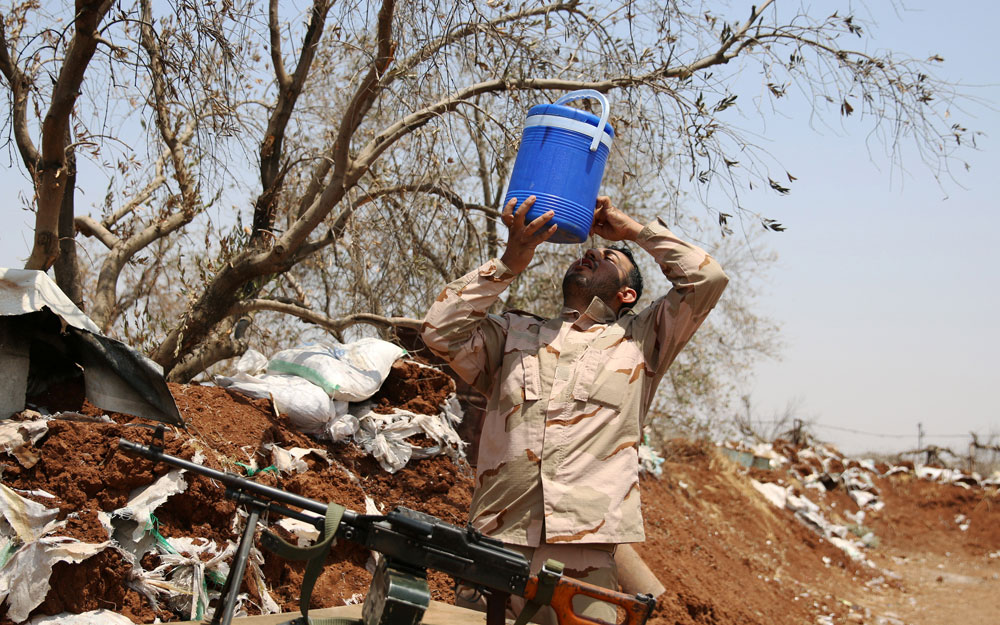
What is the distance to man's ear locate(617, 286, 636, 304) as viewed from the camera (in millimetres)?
3135

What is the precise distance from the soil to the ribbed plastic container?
203 centimetres

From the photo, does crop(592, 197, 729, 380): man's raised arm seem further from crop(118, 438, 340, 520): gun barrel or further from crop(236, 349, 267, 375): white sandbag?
crop(236, 349, 267, 375): white sandbag

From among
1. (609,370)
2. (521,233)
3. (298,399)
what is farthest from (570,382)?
(298,399)

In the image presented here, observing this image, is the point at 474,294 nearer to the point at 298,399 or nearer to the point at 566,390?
the point at 566,390

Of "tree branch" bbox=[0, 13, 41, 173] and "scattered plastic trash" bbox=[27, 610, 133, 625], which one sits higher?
"tree branch" bbox=[0, 13, 41, 173]

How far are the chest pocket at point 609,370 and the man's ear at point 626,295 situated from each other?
Answer: 0.18 m

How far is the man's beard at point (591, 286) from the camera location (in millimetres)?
3098

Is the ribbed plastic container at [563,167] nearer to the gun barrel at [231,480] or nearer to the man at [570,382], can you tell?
the man at [570,382]

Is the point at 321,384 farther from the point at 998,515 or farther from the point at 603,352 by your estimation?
the point at 998,515

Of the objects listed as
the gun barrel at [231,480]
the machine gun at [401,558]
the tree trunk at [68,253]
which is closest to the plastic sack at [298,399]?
the tree trunk at [68,253]

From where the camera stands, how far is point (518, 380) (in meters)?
2.90

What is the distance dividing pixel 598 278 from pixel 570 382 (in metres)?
0.46

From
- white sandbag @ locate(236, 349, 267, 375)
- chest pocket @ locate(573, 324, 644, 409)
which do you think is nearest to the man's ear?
chest pocket @ locate(573, 324, 644, 409)

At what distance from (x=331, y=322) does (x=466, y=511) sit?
161 cm
